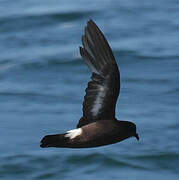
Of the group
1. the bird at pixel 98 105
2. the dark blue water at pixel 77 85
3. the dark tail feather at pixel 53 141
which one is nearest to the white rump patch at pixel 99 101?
the bird at pixel 98 105

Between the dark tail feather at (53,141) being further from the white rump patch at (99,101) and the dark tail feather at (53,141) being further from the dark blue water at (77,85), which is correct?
the dark blue water at (77,85)

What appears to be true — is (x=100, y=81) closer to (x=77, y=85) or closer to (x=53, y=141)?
(x=53, y=141)

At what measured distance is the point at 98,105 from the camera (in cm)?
891

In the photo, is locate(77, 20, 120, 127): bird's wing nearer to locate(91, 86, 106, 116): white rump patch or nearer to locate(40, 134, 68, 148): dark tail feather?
locate(91, 86, 106, 116): white rump patch

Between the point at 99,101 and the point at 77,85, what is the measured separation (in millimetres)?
7931

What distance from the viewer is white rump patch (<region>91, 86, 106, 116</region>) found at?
8.88 metres

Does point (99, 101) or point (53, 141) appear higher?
point (99, 101)

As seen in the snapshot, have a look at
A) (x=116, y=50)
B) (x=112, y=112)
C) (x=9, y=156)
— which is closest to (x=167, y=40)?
(x=116, y=50)

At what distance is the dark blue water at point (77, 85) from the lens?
14.6 m

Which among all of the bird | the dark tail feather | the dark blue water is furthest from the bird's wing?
the dark blue water

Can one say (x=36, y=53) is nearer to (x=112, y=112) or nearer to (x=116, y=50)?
(x=116, y=50)

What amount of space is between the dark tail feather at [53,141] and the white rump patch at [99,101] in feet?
2.00

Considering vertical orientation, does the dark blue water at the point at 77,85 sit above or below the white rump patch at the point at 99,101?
below

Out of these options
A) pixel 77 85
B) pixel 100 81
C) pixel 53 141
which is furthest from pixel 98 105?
pixel 77 85
